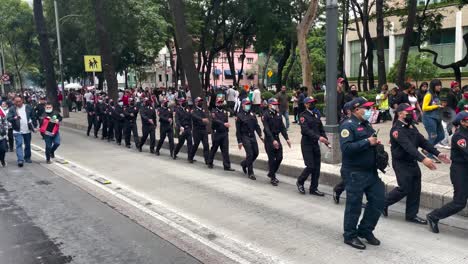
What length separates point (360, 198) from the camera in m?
5.23

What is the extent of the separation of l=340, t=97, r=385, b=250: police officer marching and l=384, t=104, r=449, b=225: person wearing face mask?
840 mm

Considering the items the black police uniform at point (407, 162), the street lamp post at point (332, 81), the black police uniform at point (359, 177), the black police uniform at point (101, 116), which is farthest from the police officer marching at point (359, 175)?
the black police uniform at point (101, 116)

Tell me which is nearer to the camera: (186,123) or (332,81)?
(332,81)

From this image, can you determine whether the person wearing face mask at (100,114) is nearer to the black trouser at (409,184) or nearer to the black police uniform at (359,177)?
the black trouser at (409,184)

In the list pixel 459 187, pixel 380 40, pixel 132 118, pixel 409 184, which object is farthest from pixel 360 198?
pixel 380 40

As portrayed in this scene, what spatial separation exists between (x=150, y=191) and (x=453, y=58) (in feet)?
129

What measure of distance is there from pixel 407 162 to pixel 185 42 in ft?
35.0

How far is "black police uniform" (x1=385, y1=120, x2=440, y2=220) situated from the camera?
19.5ft

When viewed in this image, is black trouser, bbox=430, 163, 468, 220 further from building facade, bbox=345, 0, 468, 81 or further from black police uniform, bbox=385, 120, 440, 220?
building facade, bbox=345, 0, 468, 81

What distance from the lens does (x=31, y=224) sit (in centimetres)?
650

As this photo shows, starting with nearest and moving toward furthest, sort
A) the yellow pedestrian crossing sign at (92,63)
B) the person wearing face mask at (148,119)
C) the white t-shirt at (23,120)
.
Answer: the white t-shirt at (23,120) < the person wearing face mask at (148,119) < the yellow pedestrian crossing sign at (92,63)

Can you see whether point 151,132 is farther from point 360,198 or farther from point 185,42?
point 360,198

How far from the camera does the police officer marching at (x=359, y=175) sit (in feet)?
17.1

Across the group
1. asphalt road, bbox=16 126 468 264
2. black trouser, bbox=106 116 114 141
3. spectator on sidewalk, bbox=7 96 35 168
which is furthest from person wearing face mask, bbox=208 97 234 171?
black trouser, bbox=106 116 114 141
